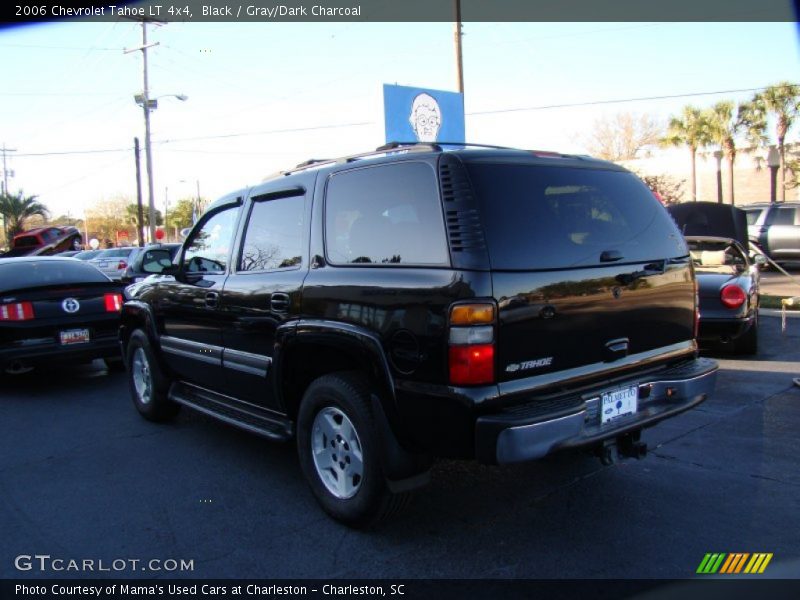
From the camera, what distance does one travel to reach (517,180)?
11.0ft

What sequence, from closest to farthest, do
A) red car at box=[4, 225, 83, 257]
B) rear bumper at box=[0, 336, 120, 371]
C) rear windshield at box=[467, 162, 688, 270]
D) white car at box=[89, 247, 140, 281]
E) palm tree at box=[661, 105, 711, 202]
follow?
rear windshield at box=[467, 162, 688, 270] < rear bumper at box=[0, 336, 120, 371] < white car at box=[89, 247, 140, 281] < red car at box=[4, 225, 83, 257] < palm tree at box=[661, 105, 711, 202]

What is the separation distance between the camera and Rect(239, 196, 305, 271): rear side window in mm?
4137

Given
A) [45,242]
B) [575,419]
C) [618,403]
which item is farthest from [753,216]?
[45,242]

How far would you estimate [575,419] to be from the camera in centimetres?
311

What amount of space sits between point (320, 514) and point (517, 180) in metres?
2.23

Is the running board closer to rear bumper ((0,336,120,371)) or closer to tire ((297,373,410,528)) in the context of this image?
tire ((297,373,410,528))

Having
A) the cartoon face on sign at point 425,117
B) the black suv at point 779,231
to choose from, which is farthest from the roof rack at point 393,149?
the black suv at point 779,231

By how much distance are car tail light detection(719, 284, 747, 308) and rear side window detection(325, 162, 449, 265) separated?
507 centimetres

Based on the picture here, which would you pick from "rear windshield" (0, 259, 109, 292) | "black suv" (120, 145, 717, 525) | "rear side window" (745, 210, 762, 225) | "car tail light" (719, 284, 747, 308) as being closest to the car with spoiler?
"car tail light" (719, 284, 747, 308)

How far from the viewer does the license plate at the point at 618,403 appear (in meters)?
3.38

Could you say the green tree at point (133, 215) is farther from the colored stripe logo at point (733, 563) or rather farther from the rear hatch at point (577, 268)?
the colored stripe logo at point (733, 563)

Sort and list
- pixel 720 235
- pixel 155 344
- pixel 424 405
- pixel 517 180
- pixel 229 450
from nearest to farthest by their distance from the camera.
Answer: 1. pixel 424 405
2. pixel 517 180
3. pixel 229 450
4. pixel 155 344
5. pixel 720 235

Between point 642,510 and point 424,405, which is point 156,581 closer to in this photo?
point 424,405

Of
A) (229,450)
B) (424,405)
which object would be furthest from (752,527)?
(229,450)
